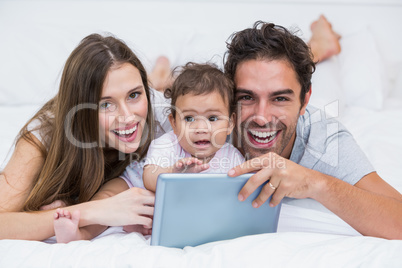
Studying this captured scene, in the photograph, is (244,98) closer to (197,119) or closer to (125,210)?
(197,119)

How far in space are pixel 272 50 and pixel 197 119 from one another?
0.41 metres

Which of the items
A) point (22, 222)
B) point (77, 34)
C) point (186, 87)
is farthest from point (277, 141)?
point (77, 34)

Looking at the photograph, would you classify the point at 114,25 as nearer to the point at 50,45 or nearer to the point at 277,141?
the point at 50,45

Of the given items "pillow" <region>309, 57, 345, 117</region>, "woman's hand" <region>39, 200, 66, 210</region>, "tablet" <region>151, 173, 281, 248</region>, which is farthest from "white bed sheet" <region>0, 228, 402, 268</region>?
"pillow" <region>309, 57, 345, 117</region>

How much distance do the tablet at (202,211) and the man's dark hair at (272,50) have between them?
0.63m

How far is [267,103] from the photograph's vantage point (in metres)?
1.54

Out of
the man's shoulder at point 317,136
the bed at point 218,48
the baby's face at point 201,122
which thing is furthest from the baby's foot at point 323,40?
the baby's face at point 201,122

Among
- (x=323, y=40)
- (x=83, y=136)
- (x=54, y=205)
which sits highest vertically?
(x=323, y=40)

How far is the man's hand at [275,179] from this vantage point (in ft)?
3.58

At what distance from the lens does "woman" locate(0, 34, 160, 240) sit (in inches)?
54.6

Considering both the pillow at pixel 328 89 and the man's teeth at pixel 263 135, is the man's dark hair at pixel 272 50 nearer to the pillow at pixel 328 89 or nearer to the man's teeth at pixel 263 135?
the man's teeth at pixel 263 135

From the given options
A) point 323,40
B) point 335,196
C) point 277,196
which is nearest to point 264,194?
point 277,196

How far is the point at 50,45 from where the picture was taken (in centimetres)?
251

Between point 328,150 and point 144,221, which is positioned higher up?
point 328,150
